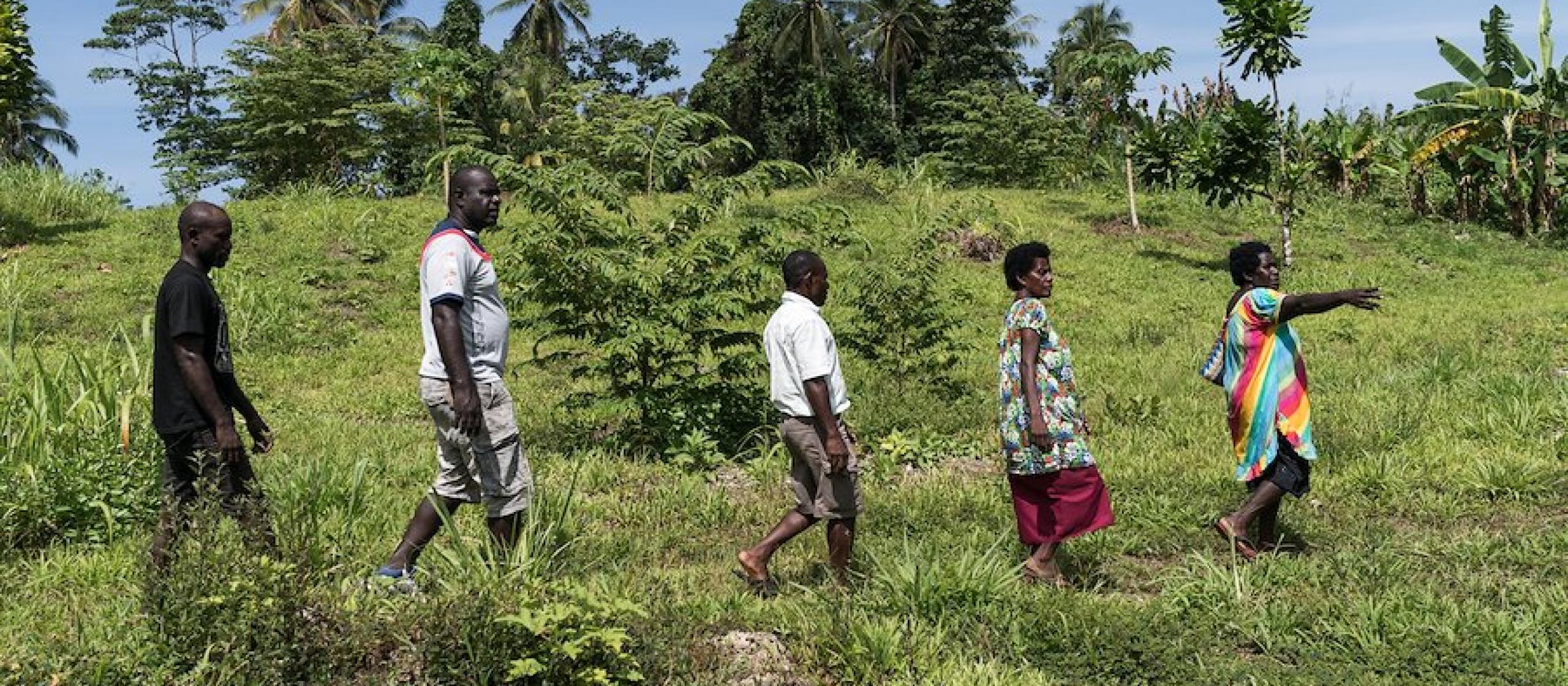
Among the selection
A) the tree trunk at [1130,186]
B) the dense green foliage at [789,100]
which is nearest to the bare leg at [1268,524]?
the tree trunk at [1130,186]

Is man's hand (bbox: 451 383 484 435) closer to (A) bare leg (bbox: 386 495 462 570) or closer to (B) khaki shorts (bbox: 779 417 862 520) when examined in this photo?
(A) bare leg (bbox: 386 495 462 570)

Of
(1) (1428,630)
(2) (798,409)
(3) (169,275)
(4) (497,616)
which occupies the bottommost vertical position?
(1) (1428,630)

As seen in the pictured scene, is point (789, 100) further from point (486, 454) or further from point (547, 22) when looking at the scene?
point (486, 454)

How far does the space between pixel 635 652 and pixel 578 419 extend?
16.2 ft

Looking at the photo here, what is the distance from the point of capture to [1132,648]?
3.83 meters

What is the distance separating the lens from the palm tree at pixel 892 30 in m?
40.0

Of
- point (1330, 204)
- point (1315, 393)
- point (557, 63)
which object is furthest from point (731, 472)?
point (557, 63)

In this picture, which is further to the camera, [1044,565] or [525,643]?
[1044,565]

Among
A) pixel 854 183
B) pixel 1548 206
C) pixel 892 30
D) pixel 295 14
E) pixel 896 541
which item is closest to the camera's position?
pixel 896 541

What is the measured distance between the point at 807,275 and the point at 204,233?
2.32m

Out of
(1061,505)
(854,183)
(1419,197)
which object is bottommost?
(1061,505)

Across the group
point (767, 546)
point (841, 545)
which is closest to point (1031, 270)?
point (841, 545)

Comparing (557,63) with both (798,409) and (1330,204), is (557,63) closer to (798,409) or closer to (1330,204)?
(1330,204)

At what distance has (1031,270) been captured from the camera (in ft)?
15.7
